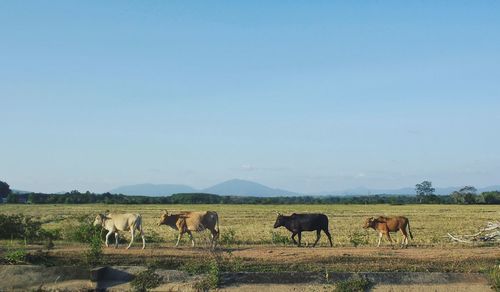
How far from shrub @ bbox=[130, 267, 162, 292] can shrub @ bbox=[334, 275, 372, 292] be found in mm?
5166

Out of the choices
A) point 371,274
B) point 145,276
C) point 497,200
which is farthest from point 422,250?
point 497,200

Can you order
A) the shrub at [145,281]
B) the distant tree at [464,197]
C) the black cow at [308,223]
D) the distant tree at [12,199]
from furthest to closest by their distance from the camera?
the distant tree at [12,199]
the distant tree at [464,197]
the black cow at [308,223]
the shrub at [145,281]

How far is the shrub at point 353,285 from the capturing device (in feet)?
50.8

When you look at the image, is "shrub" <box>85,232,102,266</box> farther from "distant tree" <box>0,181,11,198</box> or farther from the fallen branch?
"distant tree" <box>0,181,11,198</box>

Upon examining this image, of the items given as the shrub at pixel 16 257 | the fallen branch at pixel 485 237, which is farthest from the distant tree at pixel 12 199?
the fallen branch at pixel 485 237

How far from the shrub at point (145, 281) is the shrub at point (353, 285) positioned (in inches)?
203

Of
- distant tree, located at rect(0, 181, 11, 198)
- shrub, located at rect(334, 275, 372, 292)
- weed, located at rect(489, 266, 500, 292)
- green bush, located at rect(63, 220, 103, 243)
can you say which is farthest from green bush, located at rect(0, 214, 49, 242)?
distant tree, located at rect(0, 181, 11, 198)

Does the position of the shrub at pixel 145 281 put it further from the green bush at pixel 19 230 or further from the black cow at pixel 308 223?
the green bush at pixel 19 230

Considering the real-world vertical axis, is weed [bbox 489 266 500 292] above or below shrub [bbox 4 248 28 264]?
below

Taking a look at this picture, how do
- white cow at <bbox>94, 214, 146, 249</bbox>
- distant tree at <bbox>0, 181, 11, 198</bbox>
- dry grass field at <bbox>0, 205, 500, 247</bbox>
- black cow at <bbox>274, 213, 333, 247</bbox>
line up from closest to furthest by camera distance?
white cow at <bbox>94, 214, 146, 249</bbox> → black cow at <bbox>274, 213, 333, 247</bbox> → dry grass field at <bbox>0, 205, 500, 247</bbox> → distant tree at <bbox>0, 181, 11, 198</bbox>

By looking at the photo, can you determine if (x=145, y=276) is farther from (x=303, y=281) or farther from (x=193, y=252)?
(x=303, y=281)

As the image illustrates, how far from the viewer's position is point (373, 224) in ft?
78.3

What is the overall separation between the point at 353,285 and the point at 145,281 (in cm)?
598

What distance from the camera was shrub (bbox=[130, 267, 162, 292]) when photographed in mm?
15727
